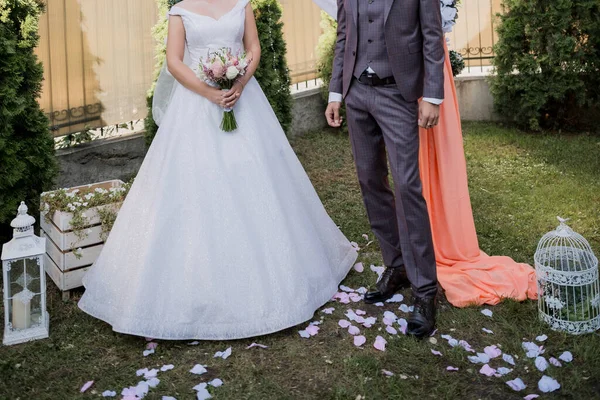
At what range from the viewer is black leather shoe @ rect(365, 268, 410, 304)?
409 cm

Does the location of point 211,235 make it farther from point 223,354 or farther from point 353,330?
point 353,330

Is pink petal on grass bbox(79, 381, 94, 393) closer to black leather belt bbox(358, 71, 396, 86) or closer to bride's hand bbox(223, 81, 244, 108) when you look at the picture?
bride's hand bbox(223, 81, 244, 108)

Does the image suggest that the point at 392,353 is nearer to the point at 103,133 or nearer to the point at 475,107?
the point at 103,133

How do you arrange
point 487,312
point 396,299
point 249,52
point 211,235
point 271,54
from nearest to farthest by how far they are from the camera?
1. point 211,235
2. point 487,312
3. point 396,299
4. point 249,52
5. point 271,54

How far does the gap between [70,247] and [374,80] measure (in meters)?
2.22

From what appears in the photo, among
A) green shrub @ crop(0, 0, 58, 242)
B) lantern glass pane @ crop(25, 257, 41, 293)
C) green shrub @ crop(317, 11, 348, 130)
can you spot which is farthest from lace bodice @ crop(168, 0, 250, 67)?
green shrub @ crop(317, 11, 348, 130)

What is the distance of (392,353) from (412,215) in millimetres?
758

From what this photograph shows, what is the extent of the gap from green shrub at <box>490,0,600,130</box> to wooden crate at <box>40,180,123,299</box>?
557 cm

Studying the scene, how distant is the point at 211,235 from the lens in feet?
12.2

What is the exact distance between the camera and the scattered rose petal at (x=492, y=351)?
3.40 meters

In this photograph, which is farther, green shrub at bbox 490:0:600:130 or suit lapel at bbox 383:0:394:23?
green shrub at bbox 490:0:600:130

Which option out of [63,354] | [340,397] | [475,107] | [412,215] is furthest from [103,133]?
[475,107]

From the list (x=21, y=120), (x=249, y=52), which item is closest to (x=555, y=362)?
(x=249, y=52)

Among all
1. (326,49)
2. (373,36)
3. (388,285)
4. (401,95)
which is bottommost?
(388,285)
